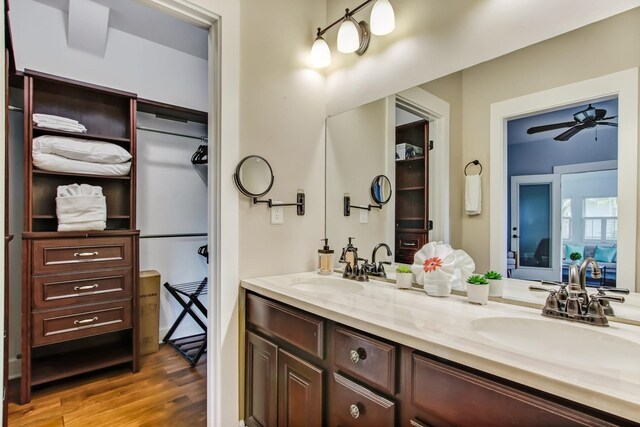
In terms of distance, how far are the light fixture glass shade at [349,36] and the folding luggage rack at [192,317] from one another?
6.64ft

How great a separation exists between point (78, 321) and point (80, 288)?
217 millimetres

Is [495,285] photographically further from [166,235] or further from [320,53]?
[166,235]

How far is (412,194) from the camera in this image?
1686mm

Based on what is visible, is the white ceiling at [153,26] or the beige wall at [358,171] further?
the white ceiling at [153,26]

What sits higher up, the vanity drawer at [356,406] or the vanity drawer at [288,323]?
the vanity drawer at [288,323]

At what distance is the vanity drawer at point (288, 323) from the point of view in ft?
4.06

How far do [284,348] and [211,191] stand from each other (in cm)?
84

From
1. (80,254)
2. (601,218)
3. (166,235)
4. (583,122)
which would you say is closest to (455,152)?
(583,122)

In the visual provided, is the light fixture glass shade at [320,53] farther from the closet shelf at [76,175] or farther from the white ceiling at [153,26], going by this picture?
the closet shelf at [76,175]

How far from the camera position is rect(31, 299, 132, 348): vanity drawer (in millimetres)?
2023

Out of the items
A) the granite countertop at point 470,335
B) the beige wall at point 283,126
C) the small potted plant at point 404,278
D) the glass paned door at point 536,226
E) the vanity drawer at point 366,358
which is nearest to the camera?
the granite countertop at point 470,335

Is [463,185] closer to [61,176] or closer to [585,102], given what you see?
[585,102]

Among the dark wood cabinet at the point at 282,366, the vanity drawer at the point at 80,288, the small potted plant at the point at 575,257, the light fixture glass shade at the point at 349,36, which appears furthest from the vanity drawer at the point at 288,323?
the light fixture glass shade at the point at 349,36

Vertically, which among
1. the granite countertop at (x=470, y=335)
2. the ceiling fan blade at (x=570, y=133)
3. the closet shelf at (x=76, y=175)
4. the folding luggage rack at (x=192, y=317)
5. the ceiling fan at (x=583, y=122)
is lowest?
the folding luggage rack at (x=192, y=317)
